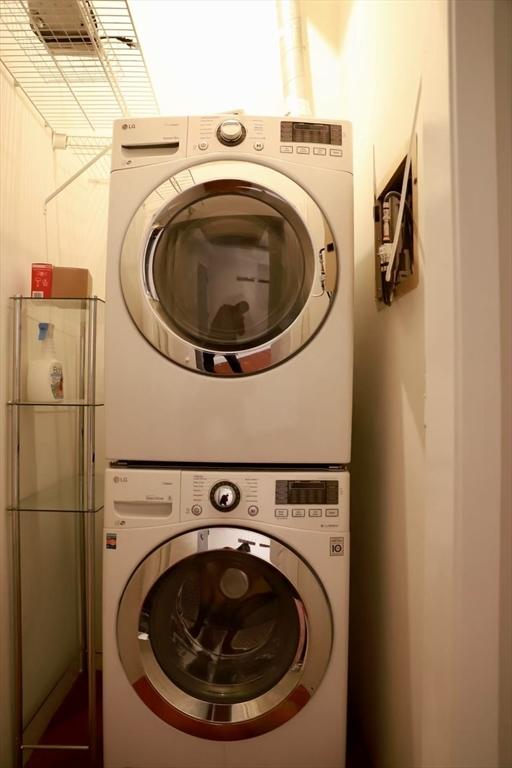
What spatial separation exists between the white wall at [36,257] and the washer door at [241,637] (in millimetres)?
495

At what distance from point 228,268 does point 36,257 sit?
0.77 m

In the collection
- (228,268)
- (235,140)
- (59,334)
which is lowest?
(59,334)

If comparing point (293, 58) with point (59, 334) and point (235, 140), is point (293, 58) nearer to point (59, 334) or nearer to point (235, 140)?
point (235, 140)

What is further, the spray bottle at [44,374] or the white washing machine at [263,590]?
the spray bottle at [44,374]

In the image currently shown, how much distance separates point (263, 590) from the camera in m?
1.22

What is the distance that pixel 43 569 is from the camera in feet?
5.24

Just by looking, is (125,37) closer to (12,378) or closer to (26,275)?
(26,275)

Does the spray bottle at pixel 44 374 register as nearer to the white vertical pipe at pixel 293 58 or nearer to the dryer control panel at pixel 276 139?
the dryer control panel at pixel 276 139

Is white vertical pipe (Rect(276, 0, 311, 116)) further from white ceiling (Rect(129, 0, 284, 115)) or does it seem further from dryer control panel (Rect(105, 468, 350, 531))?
dryer control panel (Rect(105, 468, 350, 531))

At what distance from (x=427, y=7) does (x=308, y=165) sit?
1.27 feet

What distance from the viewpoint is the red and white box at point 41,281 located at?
1438mm

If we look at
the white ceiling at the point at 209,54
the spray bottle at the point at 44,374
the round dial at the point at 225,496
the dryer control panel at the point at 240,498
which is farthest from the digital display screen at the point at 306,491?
the white ceiling at the point at 209,54

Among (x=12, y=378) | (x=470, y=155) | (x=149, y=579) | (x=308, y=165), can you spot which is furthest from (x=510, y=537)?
(x=12, y=378)

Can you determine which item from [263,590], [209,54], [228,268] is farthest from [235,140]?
Result: [263,590]
